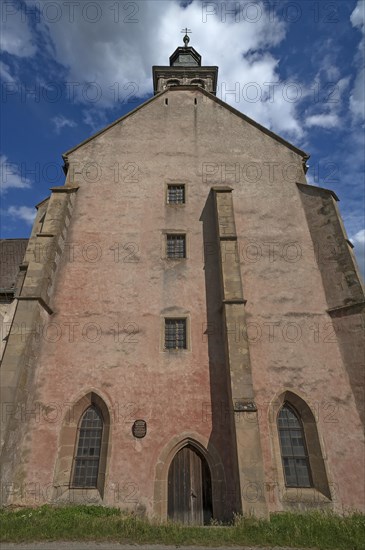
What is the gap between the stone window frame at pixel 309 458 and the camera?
30.9 ft

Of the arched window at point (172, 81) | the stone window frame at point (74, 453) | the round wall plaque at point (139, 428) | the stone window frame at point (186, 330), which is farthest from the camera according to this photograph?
the arched window at point (172, 81)

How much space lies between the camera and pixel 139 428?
10336mm

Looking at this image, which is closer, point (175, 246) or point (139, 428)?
point (139, 428)

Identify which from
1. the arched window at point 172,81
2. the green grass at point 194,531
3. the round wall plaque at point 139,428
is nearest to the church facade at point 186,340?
the round wall plaque at point 139,428

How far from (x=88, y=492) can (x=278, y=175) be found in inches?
561

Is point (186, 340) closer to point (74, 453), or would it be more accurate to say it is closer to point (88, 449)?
point (88, 449)

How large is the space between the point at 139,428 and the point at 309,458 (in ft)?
17.0

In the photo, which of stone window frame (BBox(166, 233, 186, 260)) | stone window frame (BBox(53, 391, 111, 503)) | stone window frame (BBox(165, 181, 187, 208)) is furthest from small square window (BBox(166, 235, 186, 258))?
stone window frame (BBox(53, 391, 111, 503))

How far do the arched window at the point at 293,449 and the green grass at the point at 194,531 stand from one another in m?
1.86

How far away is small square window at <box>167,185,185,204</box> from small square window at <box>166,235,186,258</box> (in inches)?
74.7

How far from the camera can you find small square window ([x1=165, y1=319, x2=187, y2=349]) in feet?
39.0

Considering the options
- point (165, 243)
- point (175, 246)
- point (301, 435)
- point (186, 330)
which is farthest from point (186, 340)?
point (301, 435)

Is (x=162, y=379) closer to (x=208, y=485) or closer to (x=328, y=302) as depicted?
(x=208, y=485)

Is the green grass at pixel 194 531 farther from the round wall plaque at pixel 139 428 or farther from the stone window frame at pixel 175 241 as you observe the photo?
the stone window frame at pixel 175 241
